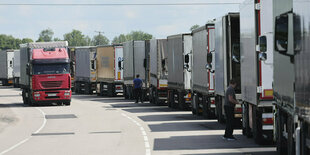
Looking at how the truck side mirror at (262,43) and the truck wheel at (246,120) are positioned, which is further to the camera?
the truck wheel at (246,120)

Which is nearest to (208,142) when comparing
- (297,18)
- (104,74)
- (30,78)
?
(297,18)

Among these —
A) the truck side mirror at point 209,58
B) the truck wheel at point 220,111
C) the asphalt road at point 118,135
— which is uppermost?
the truck side mirror at point 209,58

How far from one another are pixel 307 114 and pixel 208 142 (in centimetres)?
886

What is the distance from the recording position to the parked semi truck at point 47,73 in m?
39.8

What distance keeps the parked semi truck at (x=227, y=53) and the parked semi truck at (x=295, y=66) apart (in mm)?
8601

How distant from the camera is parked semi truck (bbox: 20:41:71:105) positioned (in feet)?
130

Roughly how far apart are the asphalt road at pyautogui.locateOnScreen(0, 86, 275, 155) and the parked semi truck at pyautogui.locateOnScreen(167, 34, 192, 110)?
0.96 meters

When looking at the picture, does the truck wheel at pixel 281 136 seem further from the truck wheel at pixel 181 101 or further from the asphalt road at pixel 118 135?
the truck wheel at pixel 181 101

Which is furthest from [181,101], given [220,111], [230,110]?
[230,110]

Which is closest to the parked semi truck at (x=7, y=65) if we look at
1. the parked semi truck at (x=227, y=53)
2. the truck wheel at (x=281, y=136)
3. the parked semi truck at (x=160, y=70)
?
the parked semi truck at (x=160, y=70)

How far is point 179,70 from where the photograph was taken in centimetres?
3341

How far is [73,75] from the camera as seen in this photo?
6600cm

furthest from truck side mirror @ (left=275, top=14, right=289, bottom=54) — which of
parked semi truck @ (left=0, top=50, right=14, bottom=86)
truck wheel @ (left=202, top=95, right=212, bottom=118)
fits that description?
parked semi truck @ (left=0, top=50, right=14, bottom=86)

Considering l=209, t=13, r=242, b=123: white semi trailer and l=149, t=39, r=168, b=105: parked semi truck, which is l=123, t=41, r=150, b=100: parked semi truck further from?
l=209, t=13, r=242, b=123: white semi trailer
